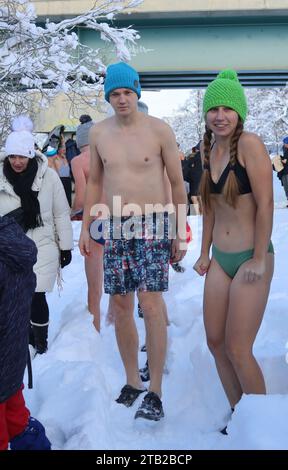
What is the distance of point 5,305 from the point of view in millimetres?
2303

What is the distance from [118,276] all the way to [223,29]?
674 inches

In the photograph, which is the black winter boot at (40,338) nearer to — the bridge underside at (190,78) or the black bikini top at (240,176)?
the black bikini top at (240,176)

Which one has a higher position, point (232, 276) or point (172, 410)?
point (232, 276)

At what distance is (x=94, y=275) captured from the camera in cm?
480

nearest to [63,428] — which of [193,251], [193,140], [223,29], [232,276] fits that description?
[232,276]

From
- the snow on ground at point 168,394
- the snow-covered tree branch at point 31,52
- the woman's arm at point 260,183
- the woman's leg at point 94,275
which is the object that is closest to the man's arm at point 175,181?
the woman's arm at point 260,183

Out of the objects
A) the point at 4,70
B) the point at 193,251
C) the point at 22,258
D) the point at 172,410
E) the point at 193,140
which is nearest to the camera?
the point at 22,258

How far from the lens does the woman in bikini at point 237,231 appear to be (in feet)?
9.12

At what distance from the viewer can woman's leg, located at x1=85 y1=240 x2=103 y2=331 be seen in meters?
4.73

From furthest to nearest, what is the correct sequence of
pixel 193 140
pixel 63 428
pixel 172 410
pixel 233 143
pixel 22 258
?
pixel 193 140, pixel 172 410, pixel 63 428, pixel 233 143, pixel 22 258

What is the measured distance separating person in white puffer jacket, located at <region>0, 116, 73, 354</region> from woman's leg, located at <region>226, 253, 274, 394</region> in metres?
1.91

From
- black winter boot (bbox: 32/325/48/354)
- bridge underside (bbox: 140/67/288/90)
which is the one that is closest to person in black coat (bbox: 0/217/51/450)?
black winter boot (bbox: 32/325/48/354)

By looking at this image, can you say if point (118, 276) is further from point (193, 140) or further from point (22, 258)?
point (193, 140)

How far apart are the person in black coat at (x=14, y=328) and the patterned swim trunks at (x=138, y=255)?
3.63 feet
